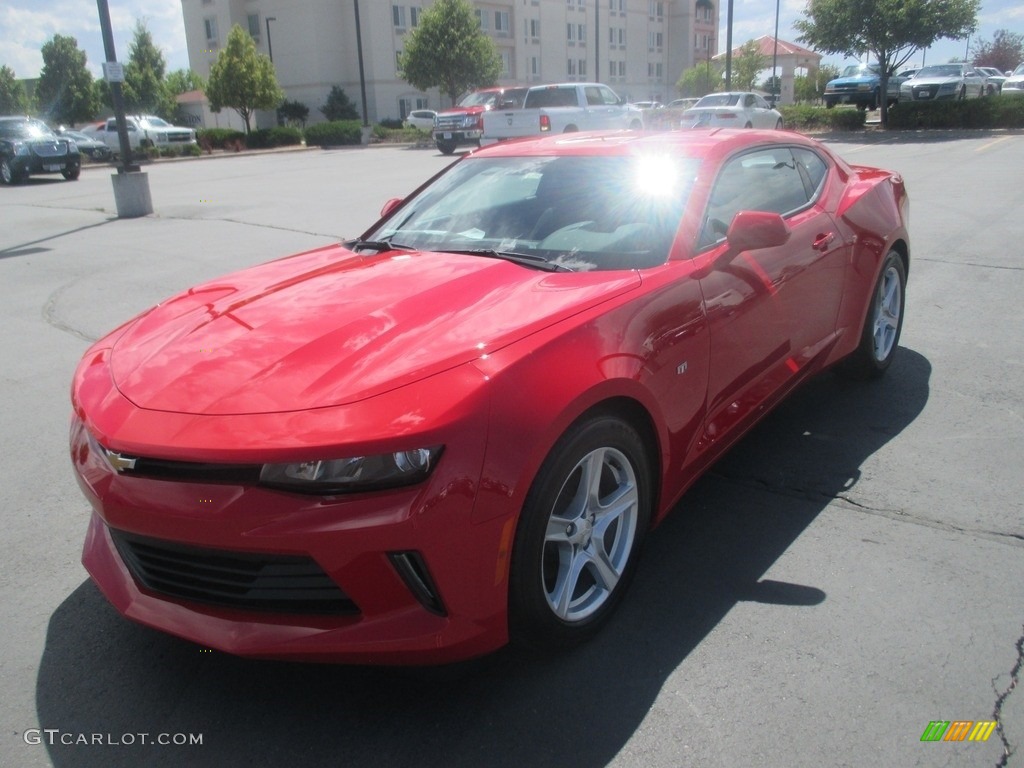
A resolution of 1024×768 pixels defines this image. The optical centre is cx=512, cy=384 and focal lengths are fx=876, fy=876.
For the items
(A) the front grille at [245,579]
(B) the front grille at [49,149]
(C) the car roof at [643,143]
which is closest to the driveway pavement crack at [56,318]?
(C) the car roof at [643,143]

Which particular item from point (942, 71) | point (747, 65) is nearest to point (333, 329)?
point (942, 71)

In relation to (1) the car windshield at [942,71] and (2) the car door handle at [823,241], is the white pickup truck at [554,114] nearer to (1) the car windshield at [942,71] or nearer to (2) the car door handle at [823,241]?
(1) the car windshield at [942,71]

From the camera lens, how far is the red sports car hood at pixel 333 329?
245 cm

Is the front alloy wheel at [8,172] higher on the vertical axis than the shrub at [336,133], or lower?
lower

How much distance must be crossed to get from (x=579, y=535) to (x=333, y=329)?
3.33 ft

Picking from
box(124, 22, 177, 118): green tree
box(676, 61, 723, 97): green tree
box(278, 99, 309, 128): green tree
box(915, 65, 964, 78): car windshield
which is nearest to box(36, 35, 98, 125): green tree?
box(124, 22, 177, 118): green tree

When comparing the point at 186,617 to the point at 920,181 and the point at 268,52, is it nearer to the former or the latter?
the point at 920,181

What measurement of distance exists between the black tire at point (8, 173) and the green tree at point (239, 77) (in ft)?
80.3

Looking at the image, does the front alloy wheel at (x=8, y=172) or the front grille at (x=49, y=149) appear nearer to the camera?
the front alloy wheel at (x=8, y=172)

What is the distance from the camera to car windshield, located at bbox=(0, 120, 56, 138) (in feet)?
71.7

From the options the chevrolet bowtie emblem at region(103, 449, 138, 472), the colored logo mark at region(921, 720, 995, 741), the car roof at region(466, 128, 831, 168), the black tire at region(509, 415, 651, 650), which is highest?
the car roof at region(466, 128, 831, 168)

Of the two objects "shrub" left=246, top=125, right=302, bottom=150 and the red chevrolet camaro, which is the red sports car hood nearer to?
the red chevrolet camaro

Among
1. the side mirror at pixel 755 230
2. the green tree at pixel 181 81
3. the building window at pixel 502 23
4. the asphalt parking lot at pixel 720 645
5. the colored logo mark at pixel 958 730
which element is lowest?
the colored logo mark at pixel 958 730

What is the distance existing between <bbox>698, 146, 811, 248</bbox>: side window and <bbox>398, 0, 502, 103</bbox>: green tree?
42.1 m
